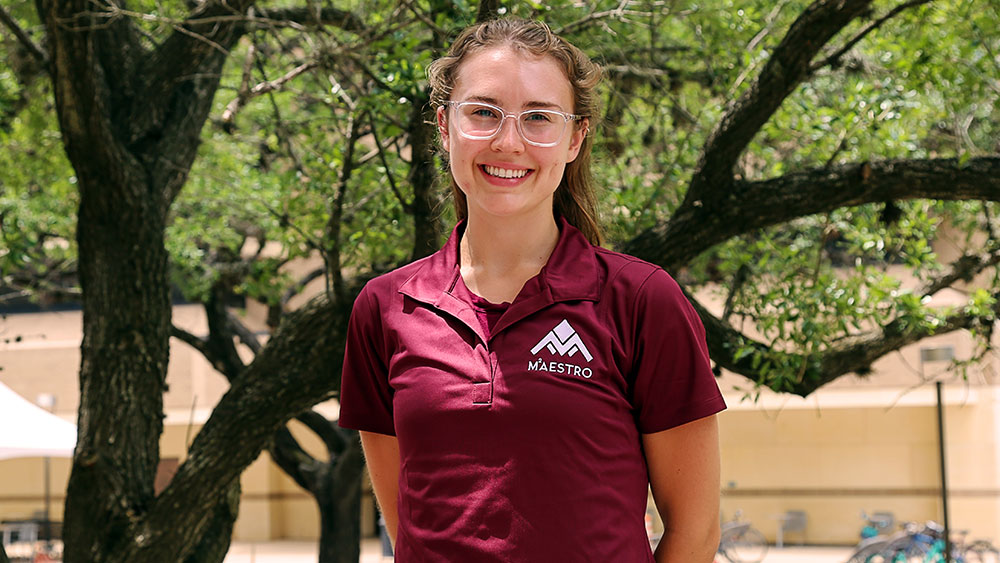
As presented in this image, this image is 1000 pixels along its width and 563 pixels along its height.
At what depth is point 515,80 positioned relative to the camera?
73.1 inches

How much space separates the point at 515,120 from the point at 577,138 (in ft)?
0.63

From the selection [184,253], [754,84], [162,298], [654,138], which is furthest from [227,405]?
[184,253]

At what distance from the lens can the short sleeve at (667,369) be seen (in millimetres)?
1770

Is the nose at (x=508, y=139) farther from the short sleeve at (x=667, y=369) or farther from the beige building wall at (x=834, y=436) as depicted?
the beige building wall at (x=834, y=436)

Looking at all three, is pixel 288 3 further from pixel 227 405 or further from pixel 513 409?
pixel 513 409

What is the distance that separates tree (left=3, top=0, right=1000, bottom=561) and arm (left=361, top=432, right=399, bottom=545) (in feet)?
7.86

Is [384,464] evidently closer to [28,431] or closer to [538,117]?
[538,117]

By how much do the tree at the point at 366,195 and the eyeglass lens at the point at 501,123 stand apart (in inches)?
91.7

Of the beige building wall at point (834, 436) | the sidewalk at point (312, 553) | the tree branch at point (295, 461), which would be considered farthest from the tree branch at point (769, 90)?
the beige building wall at point (834, 436)

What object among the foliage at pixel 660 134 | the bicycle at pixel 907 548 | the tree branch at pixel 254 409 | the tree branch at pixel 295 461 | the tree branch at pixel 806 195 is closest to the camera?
the tree branch at pixel 806 195

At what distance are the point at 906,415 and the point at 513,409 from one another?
19.1 m

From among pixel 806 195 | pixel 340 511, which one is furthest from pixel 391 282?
pixel 340 511

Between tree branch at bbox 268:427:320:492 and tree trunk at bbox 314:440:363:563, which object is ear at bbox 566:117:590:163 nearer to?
tree trunk at bbox 314:440:363:563

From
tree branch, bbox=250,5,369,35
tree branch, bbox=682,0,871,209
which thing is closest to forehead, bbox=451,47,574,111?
tree branch, bbox=682,0,871,209
